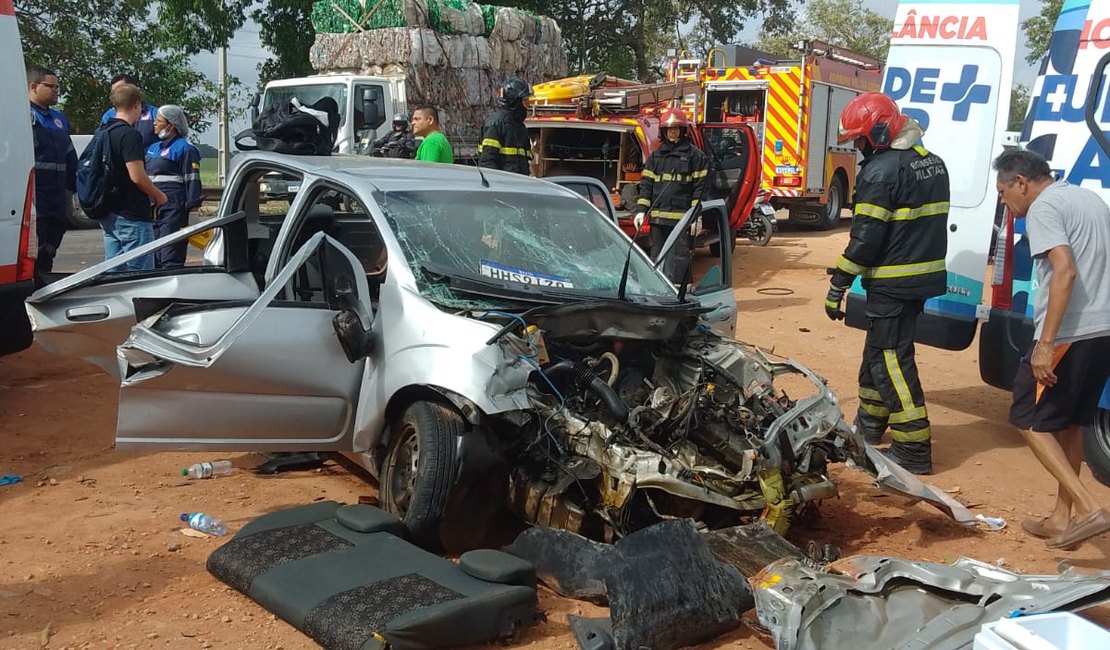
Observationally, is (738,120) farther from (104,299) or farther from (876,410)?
(104,299)

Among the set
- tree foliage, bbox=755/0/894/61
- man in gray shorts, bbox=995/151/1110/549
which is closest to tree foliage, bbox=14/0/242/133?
man in gray shorts, bbox=995/151/1110/549

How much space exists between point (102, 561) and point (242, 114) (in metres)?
20.6

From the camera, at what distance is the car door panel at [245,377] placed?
13.1 ft

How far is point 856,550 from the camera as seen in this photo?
14.7 ft

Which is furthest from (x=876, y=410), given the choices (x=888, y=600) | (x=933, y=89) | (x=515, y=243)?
(x=888, y=600)

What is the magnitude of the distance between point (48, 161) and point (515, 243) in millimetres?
4362

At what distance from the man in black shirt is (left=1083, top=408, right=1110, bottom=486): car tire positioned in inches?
234

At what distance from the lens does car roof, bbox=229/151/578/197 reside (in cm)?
482

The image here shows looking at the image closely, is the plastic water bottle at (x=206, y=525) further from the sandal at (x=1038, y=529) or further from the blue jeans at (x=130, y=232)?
the sandal at (x=1038, y=529)

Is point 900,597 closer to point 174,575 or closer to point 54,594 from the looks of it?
point 174,575

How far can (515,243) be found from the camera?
4.78 m

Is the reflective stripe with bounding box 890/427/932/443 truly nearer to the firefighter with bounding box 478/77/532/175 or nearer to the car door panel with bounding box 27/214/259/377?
the car door panel with bounding box 27/214/259/377

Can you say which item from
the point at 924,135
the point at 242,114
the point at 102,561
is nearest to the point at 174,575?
the point at 102,561

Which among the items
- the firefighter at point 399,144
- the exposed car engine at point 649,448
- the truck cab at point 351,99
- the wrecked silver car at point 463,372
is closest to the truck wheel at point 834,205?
the truck cab at point 351,99
